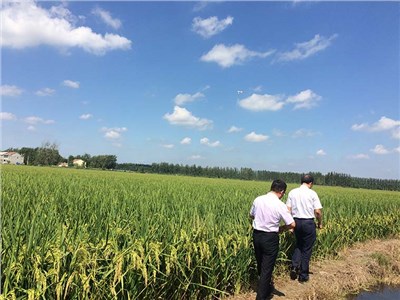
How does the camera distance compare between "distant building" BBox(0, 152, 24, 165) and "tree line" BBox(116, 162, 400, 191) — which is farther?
"distant building" BBox(0, 152, 24, 165)

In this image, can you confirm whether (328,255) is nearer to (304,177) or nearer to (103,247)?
(304,177)

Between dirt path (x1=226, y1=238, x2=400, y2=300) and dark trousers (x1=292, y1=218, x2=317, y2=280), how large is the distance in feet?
1.19

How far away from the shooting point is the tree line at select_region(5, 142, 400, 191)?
91812mm

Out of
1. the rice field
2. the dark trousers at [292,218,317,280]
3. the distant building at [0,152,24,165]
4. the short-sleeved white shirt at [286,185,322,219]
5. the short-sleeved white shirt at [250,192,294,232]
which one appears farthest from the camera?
the distant building at [0,152,24,165]

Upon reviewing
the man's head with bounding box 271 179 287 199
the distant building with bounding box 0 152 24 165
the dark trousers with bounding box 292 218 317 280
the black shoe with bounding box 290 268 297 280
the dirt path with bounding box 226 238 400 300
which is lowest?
the dirt path with bounding box 226 238 400 300

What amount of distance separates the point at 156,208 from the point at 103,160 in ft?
341

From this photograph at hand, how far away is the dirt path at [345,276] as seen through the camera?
6.22 meters

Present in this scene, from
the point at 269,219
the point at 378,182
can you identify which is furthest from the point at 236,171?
the point at 269,219

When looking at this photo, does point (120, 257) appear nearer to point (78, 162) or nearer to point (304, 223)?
point (304, 223)

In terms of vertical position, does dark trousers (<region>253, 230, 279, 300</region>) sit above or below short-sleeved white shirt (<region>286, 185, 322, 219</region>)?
below

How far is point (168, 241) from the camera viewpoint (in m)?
4.88

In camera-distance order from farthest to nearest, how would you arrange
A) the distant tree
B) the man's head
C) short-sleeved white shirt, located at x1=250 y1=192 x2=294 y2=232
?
the distant tree < the man's head < short-sleeved white shirt, located at x1=250 y1=192 x2=294 y2=232

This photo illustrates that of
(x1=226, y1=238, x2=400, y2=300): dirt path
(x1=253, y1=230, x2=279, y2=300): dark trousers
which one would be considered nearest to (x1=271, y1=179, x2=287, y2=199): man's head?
(x1=253, y1=230, x2=279, y2=300): dark trousers

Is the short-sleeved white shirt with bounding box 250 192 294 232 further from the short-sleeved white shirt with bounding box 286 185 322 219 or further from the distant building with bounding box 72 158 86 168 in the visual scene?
the distant building with bounding box 72 158 86 168
